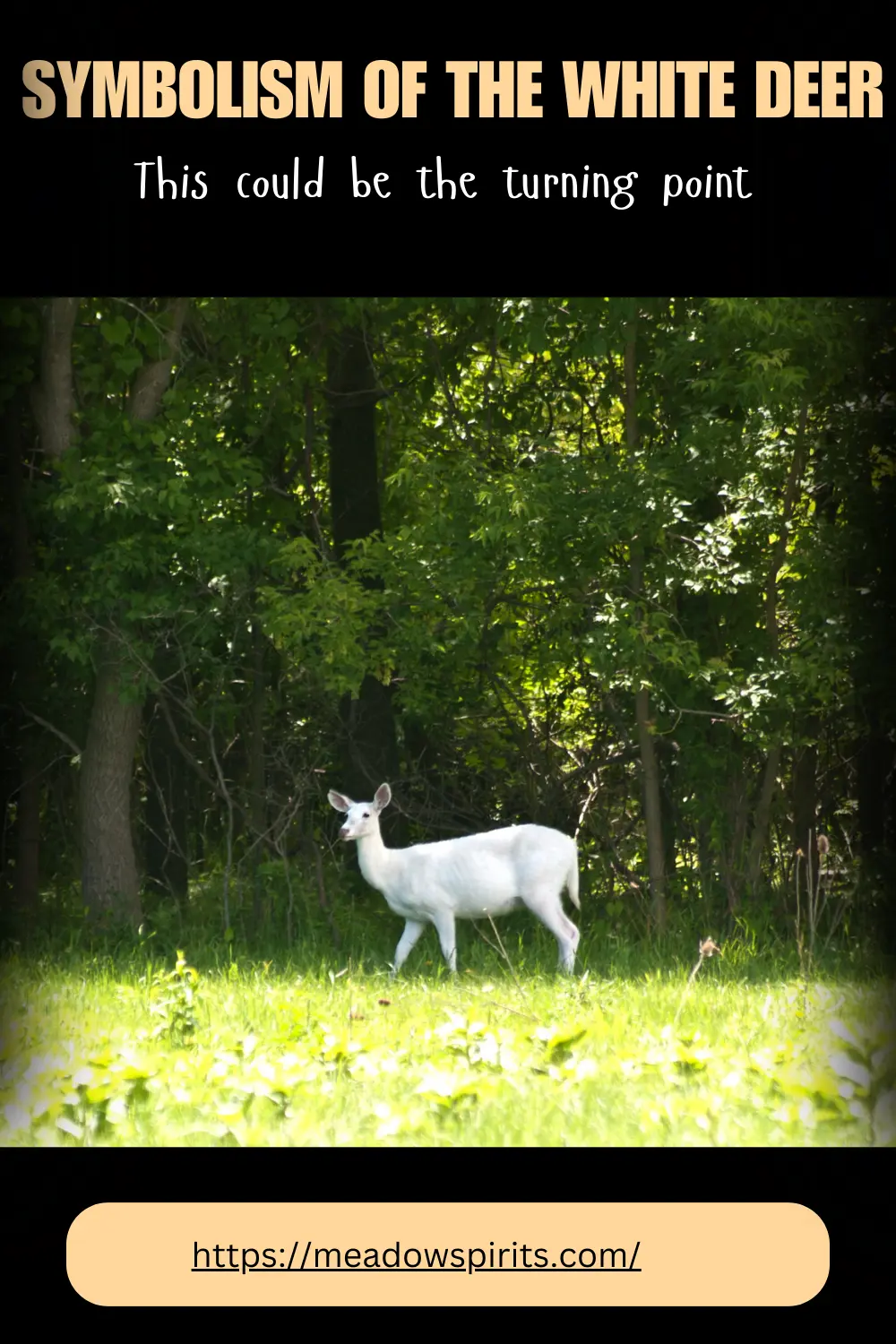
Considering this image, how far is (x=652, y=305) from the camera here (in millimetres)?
11352

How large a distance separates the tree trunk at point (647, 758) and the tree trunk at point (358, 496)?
2328 mm

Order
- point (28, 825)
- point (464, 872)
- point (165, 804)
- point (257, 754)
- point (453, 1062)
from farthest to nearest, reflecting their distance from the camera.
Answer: point (165, 804) → point (28, 825) → point (257, 754) → point (464, 872) → point (453, 1062)

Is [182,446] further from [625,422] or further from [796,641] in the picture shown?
[796,641]

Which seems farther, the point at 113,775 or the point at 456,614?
the point at 113,775

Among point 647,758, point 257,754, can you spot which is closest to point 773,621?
point 647,758

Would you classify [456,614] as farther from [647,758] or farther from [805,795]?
[805,795]

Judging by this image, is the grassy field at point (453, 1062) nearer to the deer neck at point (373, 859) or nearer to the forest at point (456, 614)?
the forest at point (456, 614)

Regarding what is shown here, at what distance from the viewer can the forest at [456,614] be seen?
34.5ft

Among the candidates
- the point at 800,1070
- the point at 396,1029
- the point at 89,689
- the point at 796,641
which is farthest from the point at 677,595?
the point at 800,1070

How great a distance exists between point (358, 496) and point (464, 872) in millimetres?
4501

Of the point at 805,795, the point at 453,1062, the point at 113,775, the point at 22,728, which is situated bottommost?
the point at 453,1062

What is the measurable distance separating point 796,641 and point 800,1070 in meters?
6.58

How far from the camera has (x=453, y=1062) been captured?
20.4ft

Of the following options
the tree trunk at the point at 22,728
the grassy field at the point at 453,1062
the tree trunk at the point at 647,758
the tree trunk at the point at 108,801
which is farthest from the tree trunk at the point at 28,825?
the tree trunk at the point at 647,758
